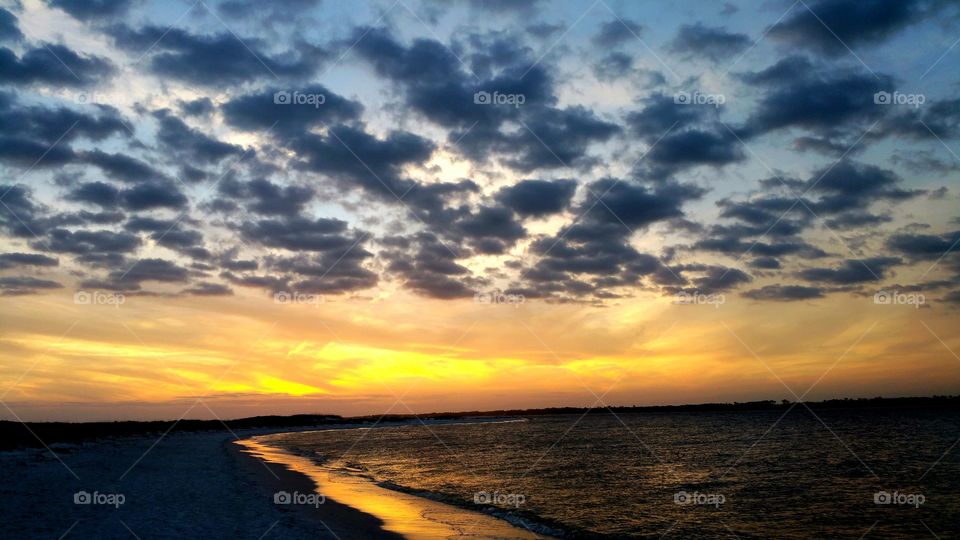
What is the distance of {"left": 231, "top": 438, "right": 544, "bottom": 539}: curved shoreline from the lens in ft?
71.9

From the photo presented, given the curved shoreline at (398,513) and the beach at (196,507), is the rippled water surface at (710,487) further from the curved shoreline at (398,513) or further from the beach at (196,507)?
the beach at (196,507)

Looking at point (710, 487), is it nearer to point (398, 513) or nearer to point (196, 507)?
point (398, 513)

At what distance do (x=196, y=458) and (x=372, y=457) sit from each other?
66.2ft

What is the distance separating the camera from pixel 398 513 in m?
26.3

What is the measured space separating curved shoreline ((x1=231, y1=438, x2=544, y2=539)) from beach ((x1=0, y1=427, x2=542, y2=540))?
0.15ft

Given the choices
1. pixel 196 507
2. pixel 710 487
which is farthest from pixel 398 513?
pixel 710 487

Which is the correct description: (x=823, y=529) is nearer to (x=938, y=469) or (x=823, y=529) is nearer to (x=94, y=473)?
(x=938, y=469)

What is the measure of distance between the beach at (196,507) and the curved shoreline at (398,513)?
0.05m

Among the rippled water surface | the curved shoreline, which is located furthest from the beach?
the rippled water surface

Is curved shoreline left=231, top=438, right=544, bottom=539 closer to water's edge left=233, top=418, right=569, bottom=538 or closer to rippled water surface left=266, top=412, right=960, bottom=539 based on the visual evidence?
water's edge left=233, top=418, right=569, bottom=538

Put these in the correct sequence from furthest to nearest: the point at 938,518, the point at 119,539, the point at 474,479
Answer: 1. the point at 474,479
2. the point at 938,518
3. the point at 119,539

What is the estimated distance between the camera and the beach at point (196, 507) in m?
19.0

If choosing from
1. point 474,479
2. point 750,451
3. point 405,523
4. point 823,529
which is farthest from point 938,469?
point 405,523

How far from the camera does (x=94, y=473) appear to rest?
32.4 metres
